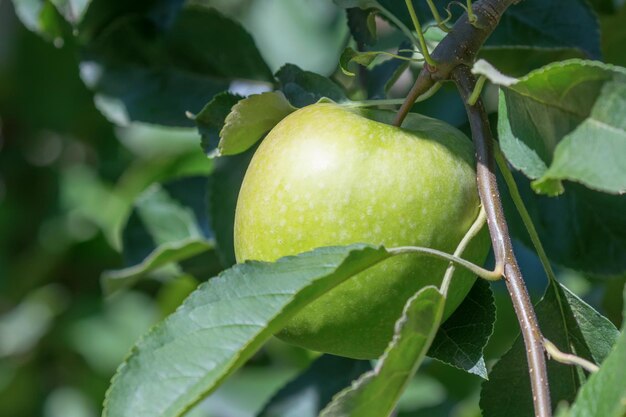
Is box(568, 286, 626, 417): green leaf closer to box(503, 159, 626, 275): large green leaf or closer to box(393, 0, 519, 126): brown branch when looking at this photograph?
box(393, 0, 519, 126): brown branch

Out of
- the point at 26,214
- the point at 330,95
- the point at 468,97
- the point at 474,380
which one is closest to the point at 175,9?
the point at 330,95

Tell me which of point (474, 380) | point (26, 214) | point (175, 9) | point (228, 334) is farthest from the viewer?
point (26, 214)

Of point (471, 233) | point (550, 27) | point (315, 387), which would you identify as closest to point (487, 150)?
point (471, 233)

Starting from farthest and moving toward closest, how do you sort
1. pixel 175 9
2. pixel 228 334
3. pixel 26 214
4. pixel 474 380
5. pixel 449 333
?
pixel 26 214 → pixel 474 380 → pixel 175 9 → pixel 449 333 → pixel 228 334

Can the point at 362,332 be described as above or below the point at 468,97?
below

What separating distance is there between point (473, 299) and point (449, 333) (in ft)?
0.10

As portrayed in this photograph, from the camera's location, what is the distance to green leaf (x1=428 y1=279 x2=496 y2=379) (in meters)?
→ 0.71

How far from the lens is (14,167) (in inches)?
74.6

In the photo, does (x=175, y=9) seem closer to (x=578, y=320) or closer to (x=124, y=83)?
(x=124, y=83)

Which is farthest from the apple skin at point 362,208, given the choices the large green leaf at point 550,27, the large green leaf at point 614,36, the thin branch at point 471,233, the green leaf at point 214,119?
the large green leaf at point 614,36

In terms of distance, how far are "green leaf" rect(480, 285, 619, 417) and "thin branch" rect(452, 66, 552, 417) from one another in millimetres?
102

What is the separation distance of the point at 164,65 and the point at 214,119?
1.01ft

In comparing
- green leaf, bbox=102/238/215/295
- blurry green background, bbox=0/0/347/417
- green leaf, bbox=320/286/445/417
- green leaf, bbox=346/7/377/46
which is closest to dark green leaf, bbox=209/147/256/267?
green leaf, bbox=102/238/215/295

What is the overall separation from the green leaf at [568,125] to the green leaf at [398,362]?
10 centimetres
